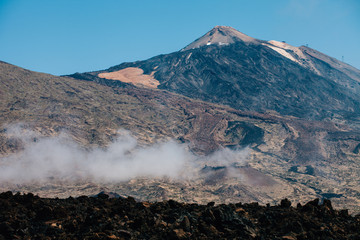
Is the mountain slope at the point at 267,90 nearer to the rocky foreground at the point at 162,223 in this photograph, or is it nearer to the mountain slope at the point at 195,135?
the mountain slope at the point at 195,135

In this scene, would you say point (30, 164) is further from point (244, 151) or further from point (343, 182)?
point (343, 182)

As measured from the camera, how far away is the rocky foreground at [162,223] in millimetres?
14305

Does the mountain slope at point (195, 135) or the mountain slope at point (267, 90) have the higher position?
the mountain slope at point (267, 90)

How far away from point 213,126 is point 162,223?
128 metres

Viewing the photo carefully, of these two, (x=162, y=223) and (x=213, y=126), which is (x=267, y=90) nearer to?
(x=213, y=126)

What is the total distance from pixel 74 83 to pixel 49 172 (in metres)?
66.2

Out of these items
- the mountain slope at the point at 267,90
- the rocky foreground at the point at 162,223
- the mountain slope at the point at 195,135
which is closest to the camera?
the rocky foreground at the point at 162,223

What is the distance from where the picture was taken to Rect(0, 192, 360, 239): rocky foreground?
46.9 feet

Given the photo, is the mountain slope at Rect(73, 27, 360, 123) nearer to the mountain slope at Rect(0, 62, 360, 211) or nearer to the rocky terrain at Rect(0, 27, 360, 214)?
the rocky terrain at Rect(0, 27, 360, 214)

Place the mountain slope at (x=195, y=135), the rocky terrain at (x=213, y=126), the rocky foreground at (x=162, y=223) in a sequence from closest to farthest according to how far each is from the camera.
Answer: the rocky foreground at (x=162, y=223) < the mountain slope at (x=195, y=135) < the rocky terrain at (x=213, y=126)

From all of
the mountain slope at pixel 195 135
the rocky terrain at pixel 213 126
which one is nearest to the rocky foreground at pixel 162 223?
the rocky terrain at pixel 213 126

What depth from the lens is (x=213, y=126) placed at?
142 meters

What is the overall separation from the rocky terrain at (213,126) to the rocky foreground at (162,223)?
175 ft

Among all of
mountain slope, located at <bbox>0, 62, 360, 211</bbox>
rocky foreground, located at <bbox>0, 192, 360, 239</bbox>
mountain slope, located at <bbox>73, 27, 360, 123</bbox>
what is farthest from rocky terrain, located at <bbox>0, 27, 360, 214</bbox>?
rocky foreground, located at <bbox>0, 192, 360, 239</bbox>
